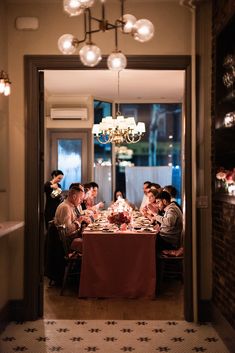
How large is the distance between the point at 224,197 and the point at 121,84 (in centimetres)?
454

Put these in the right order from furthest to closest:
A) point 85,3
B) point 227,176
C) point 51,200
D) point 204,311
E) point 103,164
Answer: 1. point 103,164
2. point 51,200
3. point 204,311
4. point 227,176
5. point 85,3

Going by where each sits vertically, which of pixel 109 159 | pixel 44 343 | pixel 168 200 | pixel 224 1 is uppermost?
pixel 224 1

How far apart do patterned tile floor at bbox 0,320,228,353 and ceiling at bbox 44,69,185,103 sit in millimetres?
3794

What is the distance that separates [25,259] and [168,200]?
2.28 metres

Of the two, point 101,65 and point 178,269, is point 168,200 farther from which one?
point 101,65

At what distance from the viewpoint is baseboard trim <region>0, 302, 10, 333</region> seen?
13.0 ft

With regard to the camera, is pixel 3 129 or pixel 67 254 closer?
pixel 3 129

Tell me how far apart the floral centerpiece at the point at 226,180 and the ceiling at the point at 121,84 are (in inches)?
112

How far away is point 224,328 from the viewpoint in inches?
145

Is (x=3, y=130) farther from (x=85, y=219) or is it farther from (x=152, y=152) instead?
(x=152, y=152)

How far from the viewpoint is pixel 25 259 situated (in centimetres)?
427

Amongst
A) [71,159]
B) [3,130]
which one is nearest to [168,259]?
[3,130]

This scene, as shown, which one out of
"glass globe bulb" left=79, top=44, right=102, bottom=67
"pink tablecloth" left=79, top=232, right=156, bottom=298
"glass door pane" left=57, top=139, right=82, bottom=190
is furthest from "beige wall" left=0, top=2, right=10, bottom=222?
"glass door pane" left=57, top=139, right=82, bottom=190

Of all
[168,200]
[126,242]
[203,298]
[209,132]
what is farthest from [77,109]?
[203,298]
